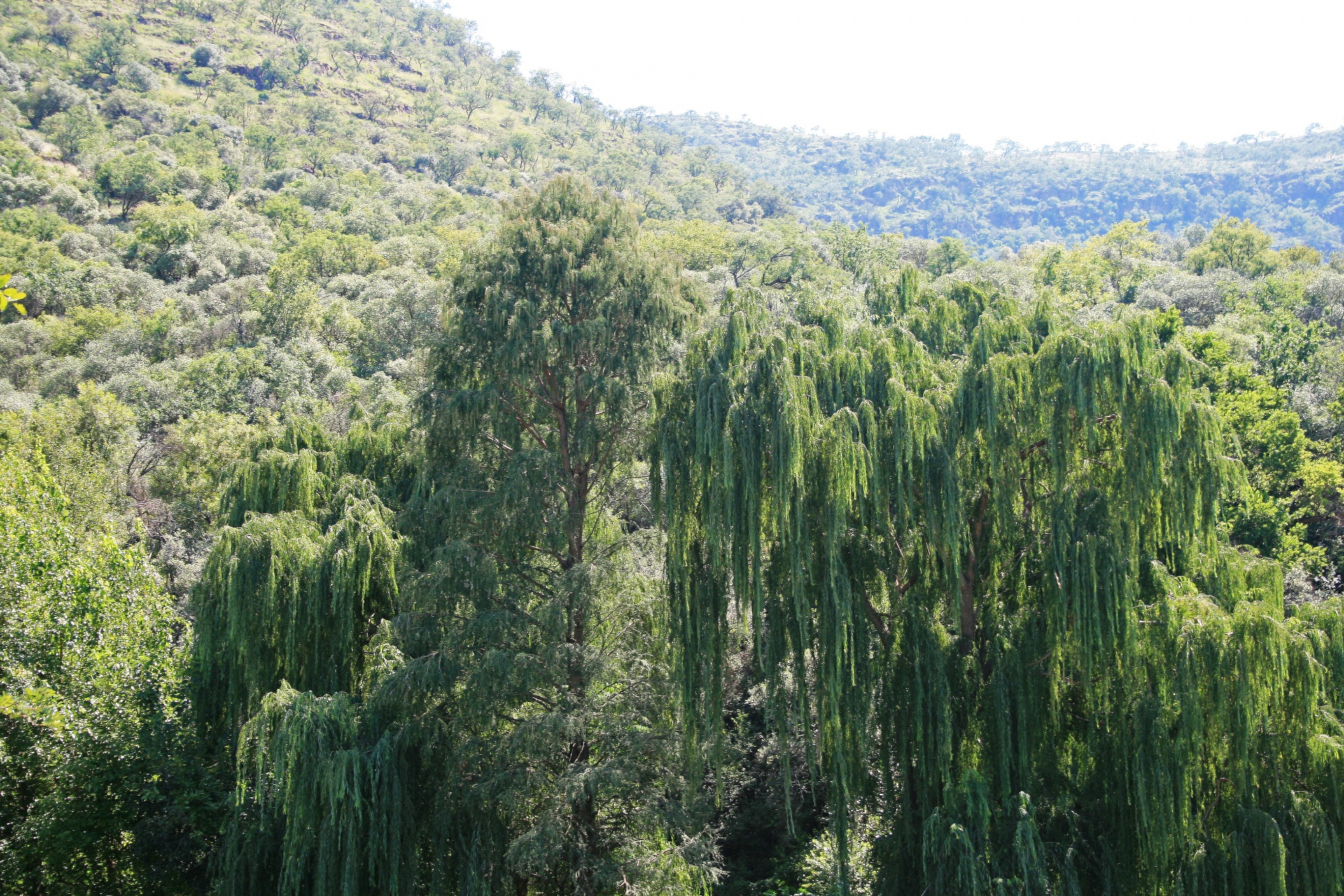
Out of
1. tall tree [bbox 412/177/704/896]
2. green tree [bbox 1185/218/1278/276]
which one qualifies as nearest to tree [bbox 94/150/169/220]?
tall tree [bbox 412/177/704/896]

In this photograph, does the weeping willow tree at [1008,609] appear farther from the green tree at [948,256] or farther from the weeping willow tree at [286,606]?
the green tree at [948,256]

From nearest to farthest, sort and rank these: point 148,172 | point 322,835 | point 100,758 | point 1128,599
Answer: point 1128,599 → point 322,835 → point 100,758 → point 148,172

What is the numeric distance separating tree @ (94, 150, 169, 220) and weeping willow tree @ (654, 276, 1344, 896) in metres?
78.0

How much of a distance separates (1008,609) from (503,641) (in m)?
6.75

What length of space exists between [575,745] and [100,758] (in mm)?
6965

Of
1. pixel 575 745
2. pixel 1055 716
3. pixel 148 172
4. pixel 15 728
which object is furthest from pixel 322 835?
pixel 148 172

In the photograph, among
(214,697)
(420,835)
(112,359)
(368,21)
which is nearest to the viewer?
(420,835)

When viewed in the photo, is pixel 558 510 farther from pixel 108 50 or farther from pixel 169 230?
pixel 108 50

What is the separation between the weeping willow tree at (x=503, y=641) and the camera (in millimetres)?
10977

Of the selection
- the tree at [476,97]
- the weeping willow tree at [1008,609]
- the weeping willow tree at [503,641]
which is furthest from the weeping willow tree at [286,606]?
the tree at [476,97]

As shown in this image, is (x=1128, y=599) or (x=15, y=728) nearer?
(x=1128, y=599)

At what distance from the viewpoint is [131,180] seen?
71.8 m

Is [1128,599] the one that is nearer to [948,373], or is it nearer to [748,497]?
[948,373]

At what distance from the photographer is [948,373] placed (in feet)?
37.0
